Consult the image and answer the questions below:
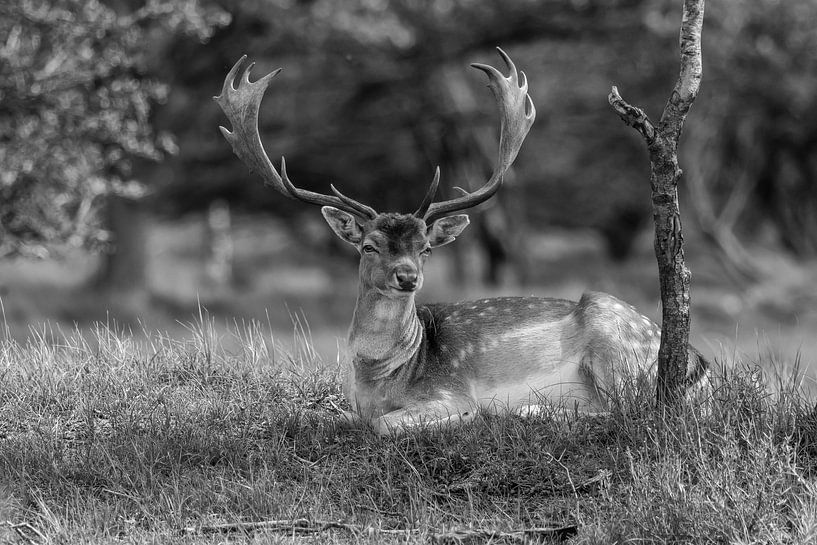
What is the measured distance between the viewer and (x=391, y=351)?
23.2 feet

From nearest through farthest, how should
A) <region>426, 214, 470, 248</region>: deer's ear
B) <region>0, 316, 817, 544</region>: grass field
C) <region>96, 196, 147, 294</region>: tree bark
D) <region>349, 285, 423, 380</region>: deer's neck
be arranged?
→ <region>0, 316, 817, 544</region>: grass field < <region>349, 285, 423, 380</region>: deer's neck < <region>426, 214, 470, 248</region>: deer's ear < <region>96, 196, 147, 294</region>: tree bark

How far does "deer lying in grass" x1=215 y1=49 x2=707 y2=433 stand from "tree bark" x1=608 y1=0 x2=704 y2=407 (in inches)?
18.2

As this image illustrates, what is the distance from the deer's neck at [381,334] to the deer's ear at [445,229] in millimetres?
491

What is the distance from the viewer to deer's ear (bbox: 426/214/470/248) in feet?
23.9

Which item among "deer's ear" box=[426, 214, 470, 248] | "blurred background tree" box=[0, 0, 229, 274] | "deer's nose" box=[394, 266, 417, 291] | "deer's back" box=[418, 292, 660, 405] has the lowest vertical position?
"deer's back" box=[418, 292, 660, 405]

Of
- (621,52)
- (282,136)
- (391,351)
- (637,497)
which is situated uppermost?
(621,52)

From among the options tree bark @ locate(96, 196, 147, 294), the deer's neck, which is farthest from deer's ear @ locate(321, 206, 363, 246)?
tree bark @ locate(96, 196, 147, 294)

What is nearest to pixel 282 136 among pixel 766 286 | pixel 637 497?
pixel 766 286

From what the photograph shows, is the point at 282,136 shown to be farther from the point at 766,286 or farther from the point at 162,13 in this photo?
the point at 766,286

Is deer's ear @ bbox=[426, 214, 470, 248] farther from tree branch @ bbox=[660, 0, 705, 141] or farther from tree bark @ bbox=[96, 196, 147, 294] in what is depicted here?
tree bark @ bbox=[96, 196, 147, 294]

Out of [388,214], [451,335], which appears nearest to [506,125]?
[388,214]

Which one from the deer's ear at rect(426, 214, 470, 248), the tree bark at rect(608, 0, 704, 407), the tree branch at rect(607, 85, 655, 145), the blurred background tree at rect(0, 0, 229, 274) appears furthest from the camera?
the blurred background tree at rect(0, 0, 229, 274)

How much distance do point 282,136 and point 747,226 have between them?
1677 centimetres

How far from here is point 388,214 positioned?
7.16m
